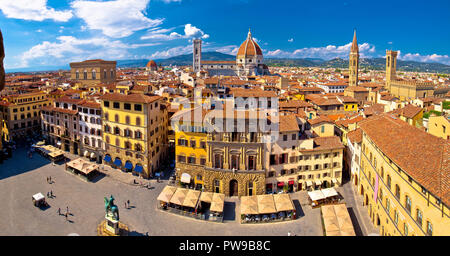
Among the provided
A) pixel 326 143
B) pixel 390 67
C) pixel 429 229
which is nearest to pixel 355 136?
pixel 326 143

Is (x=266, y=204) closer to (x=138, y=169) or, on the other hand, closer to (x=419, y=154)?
(x=419, y=154)

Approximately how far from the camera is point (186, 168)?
123ft

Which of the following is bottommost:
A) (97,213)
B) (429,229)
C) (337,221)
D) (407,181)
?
(97,213)

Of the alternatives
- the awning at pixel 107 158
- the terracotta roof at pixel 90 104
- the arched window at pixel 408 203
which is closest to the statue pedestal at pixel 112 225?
the awning at pixel 107 158

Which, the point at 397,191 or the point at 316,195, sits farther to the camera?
the point at 316,195

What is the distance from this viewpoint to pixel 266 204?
31.0 metres

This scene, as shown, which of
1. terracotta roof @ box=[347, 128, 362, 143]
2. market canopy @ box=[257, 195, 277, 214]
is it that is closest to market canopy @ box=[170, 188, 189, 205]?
market canopy @ box=[257, 195, 277, 214]

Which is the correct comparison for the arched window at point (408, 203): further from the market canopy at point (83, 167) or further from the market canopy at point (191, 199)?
the market canopy at point (83, 167)

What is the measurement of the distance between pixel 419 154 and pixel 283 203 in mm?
13956

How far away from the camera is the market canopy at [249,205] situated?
1187 inches

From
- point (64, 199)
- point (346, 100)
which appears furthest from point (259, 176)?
point (346, 100)

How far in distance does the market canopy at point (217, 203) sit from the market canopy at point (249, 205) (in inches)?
89.7

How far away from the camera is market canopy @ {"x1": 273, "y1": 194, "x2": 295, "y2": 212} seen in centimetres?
3042
